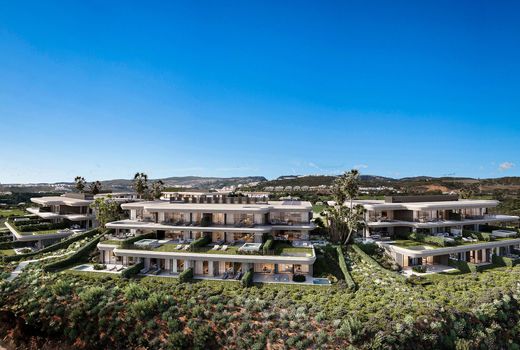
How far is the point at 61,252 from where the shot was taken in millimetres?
44094

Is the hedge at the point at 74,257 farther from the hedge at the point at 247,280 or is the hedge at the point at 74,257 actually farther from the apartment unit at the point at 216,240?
the hedge at the point at 247,280

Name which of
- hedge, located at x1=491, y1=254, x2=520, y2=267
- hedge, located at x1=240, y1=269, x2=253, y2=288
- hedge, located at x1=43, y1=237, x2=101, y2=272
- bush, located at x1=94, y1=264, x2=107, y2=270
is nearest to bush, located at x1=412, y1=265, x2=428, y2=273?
hedge, located at x1=491, y1=254, x2=520, y2=267

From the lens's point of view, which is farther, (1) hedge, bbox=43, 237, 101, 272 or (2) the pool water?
(1) hedge, bbox=43, 237, 101, 272

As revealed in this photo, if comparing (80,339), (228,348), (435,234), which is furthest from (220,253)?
(435,234)

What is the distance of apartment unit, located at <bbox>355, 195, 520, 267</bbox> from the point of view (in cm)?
3984

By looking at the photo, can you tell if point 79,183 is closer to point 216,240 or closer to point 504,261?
point 216,240

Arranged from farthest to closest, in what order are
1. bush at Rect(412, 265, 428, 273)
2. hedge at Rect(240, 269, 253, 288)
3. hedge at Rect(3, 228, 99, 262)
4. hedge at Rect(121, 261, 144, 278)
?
hedge at Rect(3, 228, 99, 262) → bush at Rect(412, 265, 428, 273) → hedge at Rect(121, 261, 144, 278) → hedge at Rect(240, 269, 253, 288)

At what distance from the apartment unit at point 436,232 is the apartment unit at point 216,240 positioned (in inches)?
512

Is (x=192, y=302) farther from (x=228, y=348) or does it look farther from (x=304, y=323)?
(x=304, y=323)

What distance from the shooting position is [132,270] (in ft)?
115

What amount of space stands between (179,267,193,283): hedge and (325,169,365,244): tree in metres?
23.1

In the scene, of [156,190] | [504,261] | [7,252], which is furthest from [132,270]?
[504,261]

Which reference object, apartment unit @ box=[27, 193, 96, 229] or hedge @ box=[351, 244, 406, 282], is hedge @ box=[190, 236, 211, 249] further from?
apartment unit @ box=[27, 193, 96, 229]

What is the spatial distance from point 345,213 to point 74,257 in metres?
38.6
